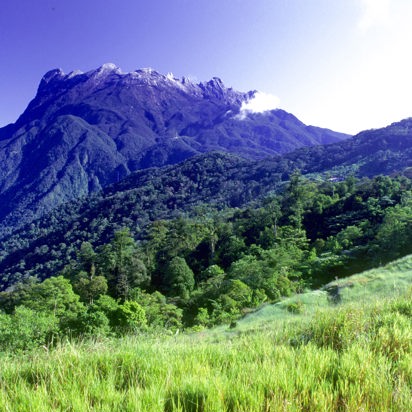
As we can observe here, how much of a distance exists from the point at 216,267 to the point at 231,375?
3943 cm

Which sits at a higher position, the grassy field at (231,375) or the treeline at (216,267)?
the grassy field at (231,375)

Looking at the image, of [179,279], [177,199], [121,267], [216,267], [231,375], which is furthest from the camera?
[177,199]

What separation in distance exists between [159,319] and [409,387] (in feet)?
84.7

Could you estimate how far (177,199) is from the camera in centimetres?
18300

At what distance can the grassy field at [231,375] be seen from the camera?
1.68 m

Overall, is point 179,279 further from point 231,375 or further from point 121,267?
point 231,375

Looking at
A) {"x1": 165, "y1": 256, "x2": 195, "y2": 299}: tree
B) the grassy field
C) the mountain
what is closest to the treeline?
{"x1": 165, "y1": 256, "x2": 195, "y2": 299}: tree

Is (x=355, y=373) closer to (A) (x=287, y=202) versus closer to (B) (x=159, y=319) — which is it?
(B) (x=159, y=319)

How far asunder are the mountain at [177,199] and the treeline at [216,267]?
6958 centimetres

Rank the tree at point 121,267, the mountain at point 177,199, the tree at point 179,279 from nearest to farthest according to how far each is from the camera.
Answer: the tree at point 179,279
the tree at point 121,267
the mountain at point 177,199

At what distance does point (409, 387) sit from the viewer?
1832 mm

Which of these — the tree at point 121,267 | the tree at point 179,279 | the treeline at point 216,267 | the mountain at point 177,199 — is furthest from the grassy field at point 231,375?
the mountain at point 177,199

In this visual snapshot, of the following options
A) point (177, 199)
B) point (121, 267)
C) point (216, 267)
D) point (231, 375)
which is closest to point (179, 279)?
point (216, 267)

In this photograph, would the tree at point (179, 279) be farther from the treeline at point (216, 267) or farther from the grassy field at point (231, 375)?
the grassy field at point (231, 375)
